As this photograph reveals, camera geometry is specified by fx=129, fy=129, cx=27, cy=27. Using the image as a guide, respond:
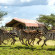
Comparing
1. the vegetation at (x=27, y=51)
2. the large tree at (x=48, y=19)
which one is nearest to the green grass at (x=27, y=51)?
the vegetation at (x=27, y=51)

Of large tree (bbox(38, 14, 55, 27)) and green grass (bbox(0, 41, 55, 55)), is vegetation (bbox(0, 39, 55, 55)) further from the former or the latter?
large tree (bbox(38, 14, 55, 27))

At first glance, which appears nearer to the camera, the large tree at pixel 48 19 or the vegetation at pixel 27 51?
the vegetation at pixel 27 51

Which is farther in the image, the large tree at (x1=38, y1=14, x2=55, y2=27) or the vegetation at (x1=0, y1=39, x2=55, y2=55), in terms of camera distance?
the large tree at (x1=38, y1=14, x2=55, y2=27)

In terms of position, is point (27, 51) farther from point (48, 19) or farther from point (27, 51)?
point (48, 19)

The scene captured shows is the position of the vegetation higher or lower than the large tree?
lower

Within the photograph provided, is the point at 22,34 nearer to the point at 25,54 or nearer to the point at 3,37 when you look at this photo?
the point at 3,37

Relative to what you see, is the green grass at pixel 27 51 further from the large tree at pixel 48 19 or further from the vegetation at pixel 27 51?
the large tree at pixel 48 19

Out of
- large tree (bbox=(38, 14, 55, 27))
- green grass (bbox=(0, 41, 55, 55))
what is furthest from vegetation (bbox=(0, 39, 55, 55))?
large tree (bbox=(38, 14, 55, 27))

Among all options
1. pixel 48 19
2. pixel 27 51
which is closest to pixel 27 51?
pixel 27 51

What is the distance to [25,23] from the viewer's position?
57.6ft

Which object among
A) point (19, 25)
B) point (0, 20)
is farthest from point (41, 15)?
point (19, 25)

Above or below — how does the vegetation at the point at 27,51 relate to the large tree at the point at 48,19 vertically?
below

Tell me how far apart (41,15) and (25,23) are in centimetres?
2272

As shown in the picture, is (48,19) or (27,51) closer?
(27,51)
